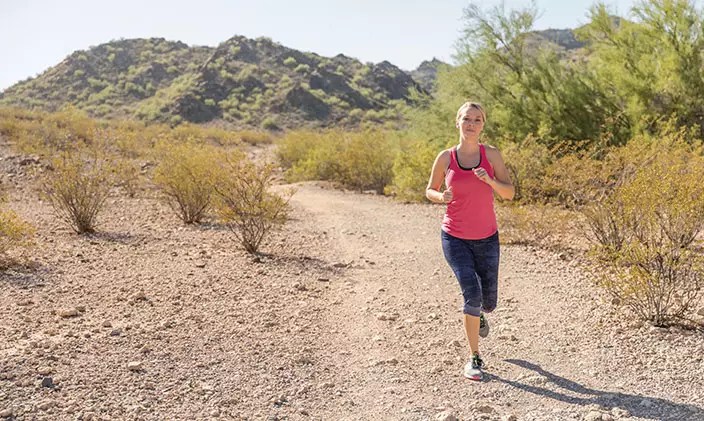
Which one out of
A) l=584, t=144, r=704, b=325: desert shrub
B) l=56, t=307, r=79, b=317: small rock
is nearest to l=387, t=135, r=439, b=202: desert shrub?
l=584, t=144, r=704, b=325: desert shrub

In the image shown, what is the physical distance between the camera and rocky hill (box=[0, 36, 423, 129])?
45531 millimetres

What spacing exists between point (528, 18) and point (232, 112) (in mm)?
34474

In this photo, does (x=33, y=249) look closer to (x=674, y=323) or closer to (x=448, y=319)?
(x=448, y=319)

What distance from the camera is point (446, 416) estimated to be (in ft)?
11.0

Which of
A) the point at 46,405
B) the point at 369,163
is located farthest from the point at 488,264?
the point at 369,163

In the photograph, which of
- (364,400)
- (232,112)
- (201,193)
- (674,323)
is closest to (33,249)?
(201,193)

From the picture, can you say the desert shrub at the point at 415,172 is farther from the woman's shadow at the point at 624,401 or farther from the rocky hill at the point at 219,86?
the rocky hill at the point at 219,86

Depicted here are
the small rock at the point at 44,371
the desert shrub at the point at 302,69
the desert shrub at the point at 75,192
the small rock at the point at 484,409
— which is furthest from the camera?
the desert shrub at the point at 302,69

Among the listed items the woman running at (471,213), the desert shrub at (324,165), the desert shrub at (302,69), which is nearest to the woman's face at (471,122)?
the woman running at (471,213)

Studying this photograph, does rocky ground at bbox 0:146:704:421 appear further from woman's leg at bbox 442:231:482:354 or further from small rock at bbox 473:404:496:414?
woman's leg at bbox 442:231:482:354

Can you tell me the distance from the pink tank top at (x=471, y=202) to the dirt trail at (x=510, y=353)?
98 centimetres

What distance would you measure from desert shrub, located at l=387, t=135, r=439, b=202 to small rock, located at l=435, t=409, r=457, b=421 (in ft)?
34.9

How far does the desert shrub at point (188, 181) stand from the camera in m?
9.75

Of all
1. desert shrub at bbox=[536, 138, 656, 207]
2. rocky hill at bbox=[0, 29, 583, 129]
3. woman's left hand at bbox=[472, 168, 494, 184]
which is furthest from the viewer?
rocky hill at bbox=[0, 29, 583, 129]
